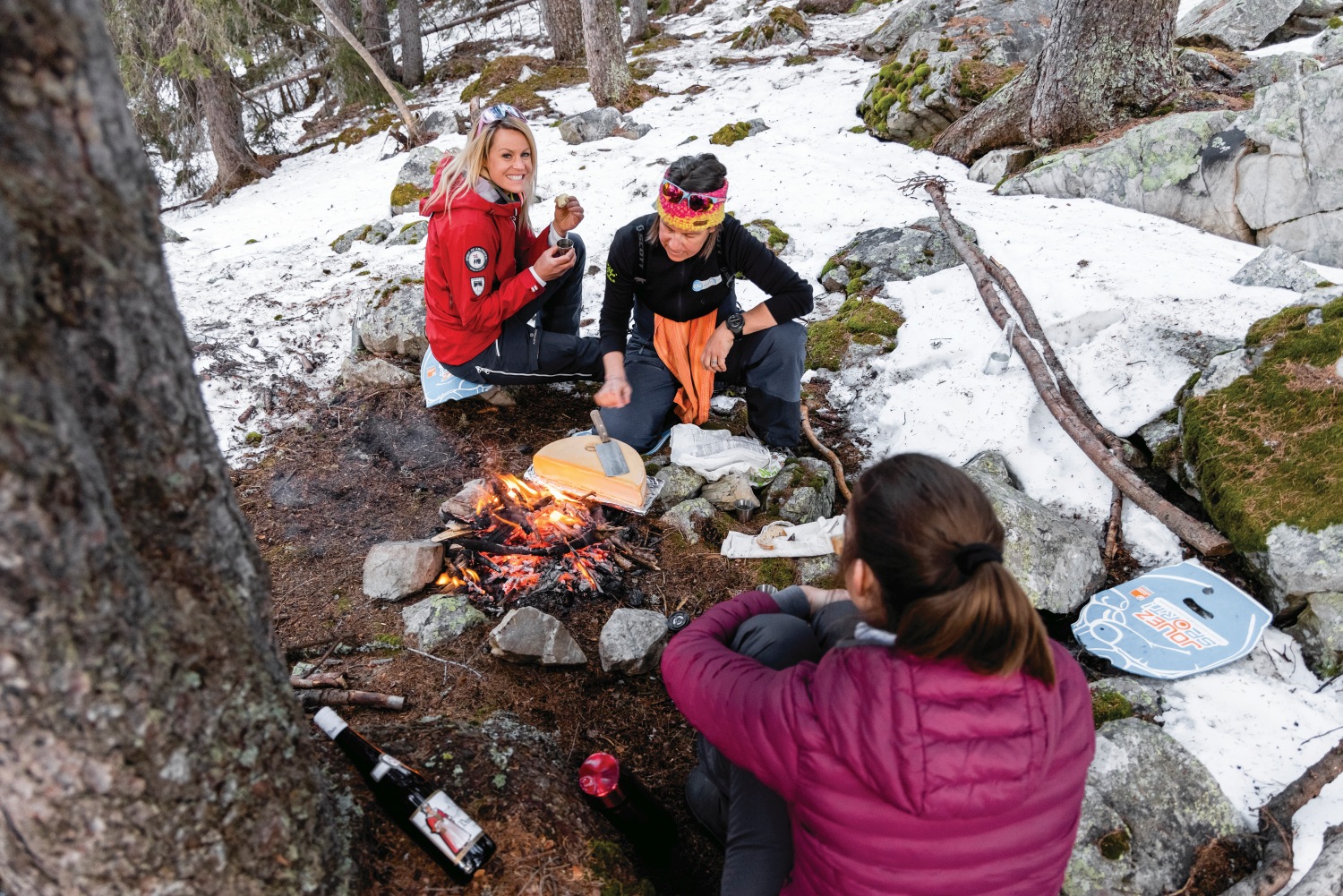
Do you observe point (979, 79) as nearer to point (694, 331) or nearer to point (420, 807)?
point (694, 331)

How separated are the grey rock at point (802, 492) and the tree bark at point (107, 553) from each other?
9.20 feet

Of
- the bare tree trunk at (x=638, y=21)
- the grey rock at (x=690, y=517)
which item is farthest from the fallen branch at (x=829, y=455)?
the bare tree trunk at (x=638, y=21)

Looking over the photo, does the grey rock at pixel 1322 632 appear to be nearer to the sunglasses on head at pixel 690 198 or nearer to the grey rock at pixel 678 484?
the grey rock at pixel 678 484

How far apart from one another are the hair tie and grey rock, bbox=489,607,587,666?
1954 millimetres

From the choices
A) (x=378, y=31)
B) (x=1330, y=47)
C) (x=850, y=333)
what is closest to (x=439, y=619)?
(x=850, y=333)

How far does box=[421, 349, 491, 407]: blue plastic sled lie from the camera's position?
184 inches

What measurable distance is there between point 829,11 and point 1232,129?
32.2 ft

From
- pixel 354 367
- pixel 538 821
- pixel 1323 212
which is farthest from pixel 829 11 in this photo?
pixel 538 821

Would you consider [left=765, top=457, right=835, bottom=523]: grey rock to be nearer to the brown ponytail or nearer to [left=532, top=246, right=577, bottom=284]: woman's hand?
[left=532, top=246, right=577, bottom=284]: woman's hand

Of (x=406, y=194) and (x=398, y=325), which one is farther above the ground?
(x=406, y=194)

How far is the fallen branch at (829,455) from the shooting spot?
416 centimetres

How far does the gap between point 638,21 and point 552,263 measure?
1282cm

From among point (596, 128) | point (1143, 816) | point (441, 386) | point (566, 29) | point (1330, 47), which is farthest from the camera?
point (566, 29)

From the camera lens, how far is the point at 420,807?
78.8 inches
